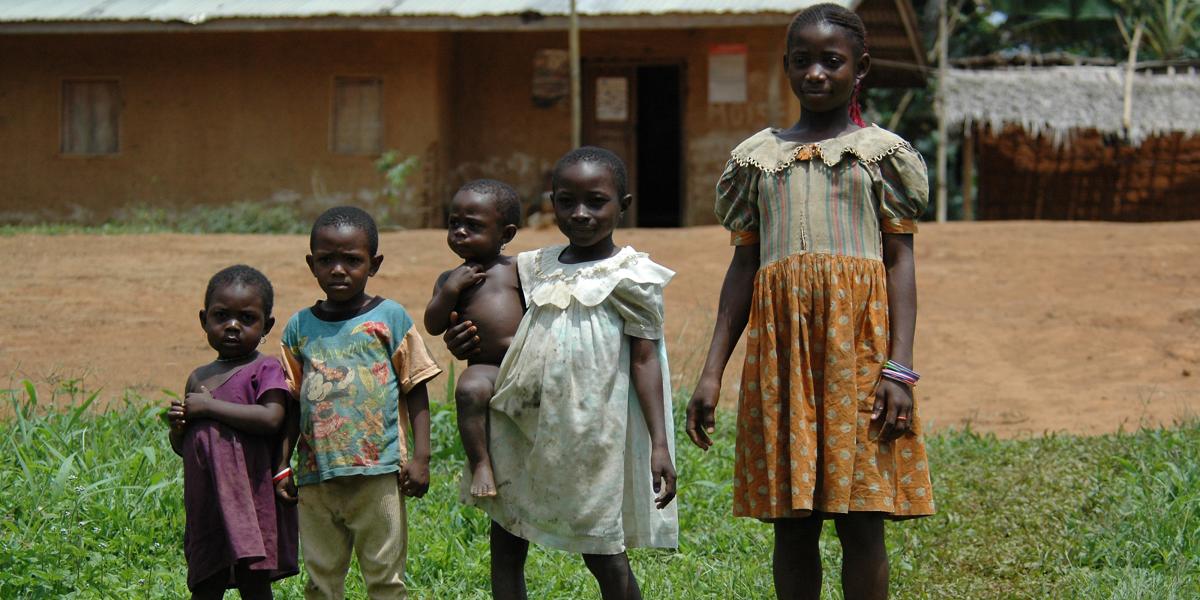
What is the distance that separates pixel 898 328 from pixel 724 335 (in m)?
0.38

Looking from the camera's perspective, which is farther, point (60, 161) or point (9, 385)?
point (60, 161)

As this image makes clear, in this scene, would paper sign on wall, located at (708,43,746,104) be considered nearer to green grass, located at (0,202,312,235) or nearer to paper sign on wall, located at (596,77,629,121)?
paper sign on wall, located at (596,77,629,121)

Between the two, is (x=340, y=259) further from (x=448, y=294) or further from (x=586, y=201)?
(x=586, y=201)

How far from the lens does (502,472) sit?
2.84m

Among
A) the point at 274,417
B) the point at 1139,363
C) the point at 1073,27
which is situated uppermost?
the point at 1073,27

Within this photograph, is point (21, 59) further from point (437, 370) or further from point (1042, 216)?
point (437, 370)

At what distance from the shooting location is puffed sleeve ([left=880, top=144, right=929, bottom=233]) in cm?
268

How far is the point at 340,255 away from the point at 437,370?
1.16 ft

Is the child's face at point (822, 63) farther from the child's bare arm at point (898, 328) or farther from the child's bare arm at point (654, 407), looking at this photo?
the child's bare arm at point (654, 407)

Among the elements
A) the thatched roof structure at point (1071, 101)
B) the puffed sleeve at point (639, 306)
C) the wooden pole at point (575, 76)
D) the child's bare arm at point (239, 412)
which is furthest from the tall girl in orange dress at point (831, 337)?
the thatched roof structure at point (1071, 101)

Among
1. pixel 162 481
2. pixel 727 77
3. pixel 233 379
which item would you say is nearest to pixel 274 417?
pixel 233 379

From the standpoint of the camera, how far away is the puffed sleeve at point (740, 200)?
2.81 meters

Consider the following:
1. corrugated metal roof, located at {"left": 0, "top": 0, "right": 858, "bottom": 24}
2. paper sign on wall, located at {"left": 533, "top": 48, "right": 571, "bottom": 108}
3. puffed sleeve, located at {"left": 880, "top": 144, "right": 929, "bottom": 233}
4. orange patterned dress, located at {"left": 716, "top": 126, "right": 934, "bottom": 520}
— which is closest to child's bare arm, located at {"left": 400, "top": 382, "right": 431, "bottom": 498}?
orange patterned dress, located at {"left": 716, "top": 126, "right": 934, "bottom": 520}

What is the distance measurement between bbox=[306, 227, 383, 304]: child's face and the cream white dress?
15.9 inches
